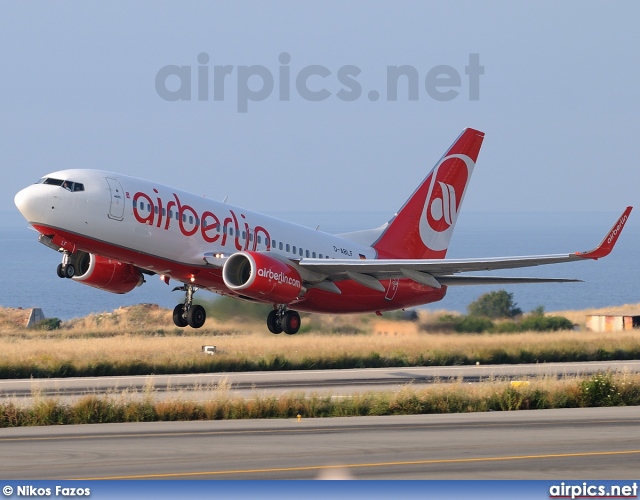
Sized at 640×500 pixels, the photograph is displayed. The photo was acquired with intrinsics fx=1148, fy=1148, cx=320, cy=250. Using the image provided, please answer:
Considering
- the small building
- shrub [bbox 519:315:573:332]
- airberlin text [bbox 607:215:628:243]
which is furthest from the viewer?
the small building

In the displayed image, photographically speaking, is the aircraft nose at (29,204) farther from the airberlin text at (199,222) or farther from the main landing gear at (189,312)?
the main landing gear at (189,312)

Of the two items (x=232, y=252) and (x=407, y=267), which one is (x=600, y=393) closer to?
(x=407, y=267)

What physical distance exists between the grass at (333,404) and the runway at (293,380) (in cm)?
357

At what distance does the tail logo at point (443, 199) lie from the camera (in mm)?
51188

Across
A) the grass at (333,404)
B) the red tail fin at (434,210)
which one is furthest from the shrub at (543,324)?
the grass at (333,404)

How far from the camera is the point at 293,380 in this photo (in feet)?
149

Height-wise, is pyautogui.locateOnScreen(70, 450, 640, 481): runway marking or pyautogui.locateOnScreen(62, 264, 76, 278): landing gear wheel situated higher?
pyautogui.locateOnScreen(62, 264, 76, 278): landing gear wheel

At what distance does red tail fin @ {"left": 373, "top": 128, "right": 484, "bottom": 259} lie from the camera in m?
49.9

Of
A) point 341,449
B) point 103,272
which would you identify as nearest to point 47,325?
point 103,272

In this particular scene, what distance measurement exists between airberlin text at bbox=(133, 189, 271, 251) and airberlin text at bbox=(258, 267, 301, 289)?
2171 mm

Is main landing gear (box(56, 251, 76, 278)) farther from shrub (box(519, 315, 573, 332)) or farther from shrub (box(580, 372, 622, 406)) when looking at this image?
shrub (box(519, 315, 573, 332))

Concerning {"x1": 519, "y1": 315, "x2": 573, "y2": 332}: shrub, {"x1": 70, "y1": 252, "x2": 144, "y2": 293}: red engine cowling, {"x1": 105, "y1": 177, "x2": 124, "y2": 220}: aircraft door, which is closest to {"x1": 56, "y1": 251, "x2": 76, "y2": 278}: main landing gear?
{"x1": 105, "y1": 177, "x2": 124, "y2": 220}: aircraft door

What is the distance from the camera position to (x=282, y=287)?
3972 centimetres

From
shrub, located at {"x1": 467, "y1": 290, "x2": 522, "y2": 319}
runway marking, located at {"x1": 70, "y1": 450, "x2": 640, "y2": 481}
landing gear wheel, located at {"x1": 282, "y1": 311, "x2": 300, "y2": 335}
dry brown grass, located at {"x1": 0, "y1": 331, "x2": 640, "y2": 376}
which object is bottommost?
runway marking, located at {"x1": 70, "y1": 450, "x2": 640, "y2": 481}
